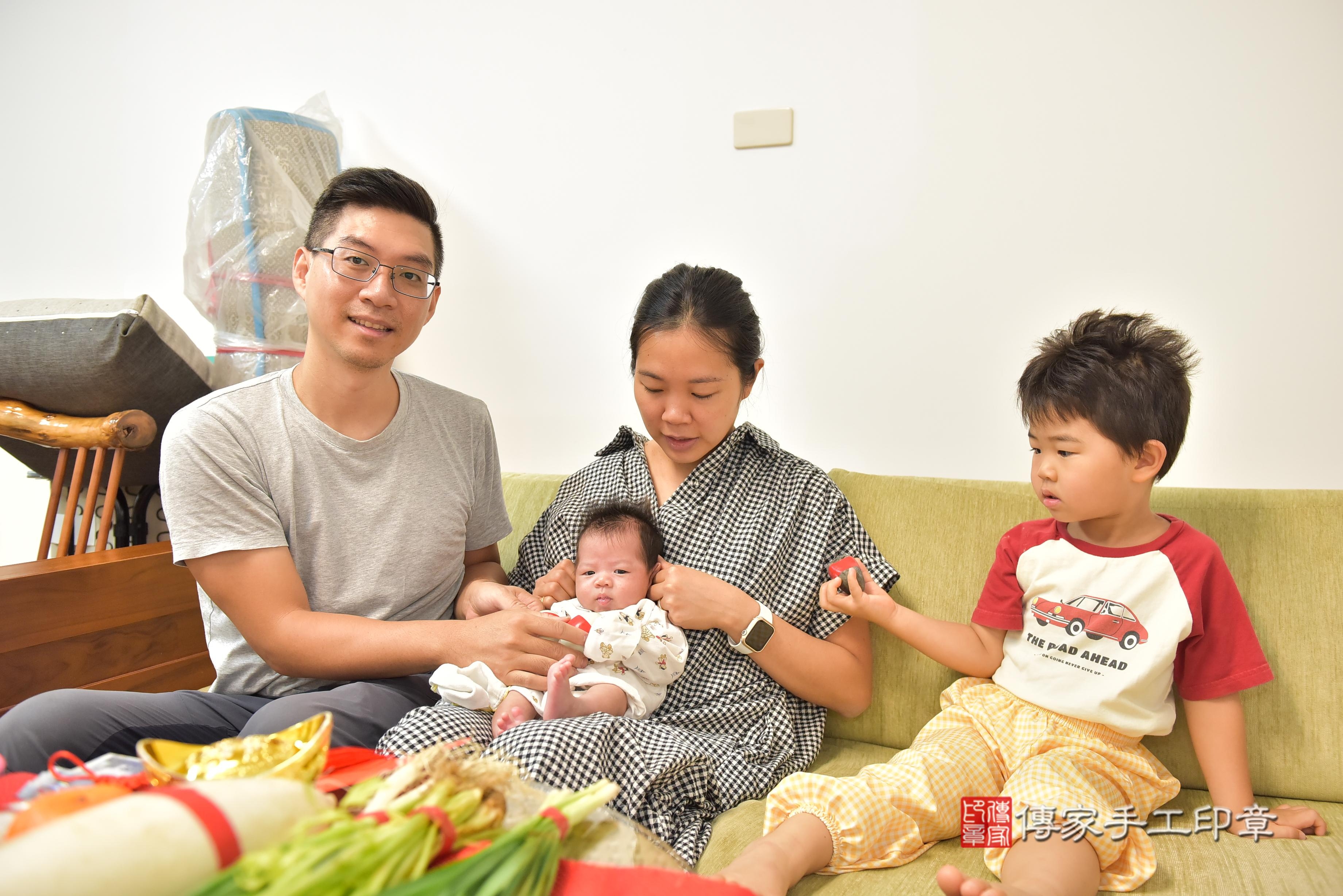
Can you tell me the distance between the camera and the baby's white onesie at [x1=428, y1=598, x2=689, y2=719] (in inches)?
Result: 52.2

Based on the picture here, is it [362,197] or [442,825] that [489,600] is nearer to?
[362,197]

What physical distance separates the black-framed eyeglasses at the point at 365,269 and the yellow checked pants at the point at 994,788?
1.01m

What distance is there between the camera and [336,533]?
4.55ft

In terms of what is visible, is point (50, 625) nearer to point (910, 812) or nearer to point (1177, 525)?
point (910, 812)

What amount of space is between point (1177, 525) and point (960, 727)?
0.47m

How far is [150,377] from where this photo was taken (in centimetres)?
190

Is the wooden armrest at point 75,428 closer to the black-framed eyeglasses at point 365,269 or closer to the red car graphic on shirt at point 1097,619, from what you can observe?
the black-framed eyeglasses at point 365,269

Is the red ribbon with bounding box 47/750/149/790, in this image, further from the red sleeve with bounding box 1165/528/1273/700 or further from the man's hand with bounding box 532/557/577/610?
the red sleeve with bounding box 1165/528/1273/700

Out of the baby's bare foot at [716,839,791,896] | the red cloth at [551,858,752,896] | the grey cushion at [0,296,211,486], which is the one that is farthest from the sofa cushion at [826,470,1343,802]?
→ the grey cushion at [0,296,211,486]

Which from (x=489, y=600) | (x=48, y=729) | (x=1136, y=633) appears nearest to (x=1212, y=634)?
(x=1136, y=633)

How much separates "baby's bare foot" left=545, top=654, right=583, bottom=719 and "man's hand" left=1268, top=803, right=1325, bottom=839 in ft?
3.40

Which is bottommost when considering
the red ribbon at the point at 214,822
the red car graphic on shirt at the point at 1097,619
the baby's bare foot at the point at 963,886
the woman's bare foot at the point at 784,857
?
the woman's bare foot at the point at 784,857

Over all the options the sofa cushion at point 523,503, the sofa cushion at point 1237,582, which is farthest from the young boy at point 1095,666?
the sofa cushion at point 523,503

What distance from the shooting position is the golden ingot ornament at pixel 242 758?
2.19 feet
